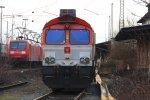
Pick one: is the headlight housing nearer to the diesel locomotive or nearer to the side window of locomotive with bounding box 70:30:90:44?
the diesel locomotive

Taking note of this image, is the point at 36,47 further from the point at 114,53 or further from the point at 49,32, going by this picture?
the point at 49,32

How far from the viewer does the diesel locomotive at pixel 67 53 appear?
62.7 ft

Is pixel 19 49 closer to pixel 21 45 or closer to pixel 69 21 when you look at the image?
pixel 21 45

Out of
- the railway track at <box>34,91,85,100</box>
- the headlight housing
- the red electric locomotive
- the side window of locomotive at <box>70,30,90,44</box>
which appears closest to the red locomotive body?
the red electric locomotive

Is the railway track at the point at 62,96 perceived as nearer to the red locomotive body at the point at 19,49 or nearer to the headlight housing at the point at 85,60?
the headlight housing at the point at 85,60

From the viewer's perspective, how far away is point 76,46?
1936 centimetres

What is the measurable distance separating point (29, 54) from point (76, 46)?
24.0 meters

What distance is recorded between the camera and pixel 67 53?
759 inches

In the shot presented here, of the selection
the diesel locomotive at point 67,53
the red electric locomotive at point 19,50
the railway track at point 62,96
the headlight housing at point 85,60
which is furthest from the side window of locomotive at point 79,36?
the red electric locomotive at point 19,50

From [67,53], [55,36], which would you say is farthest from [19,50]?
[67,53]

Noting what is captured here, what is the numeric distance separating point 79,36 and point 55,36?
1059 mm

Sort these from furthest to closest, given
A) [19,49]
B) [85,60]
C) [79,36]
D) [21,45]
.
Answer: [21,45]
[19,49]
[79,36]
[85,60]

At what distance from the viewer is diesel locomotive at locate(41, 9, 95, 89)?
1911 cm

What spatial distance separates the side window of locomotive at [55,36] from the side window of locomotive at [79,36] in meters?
0.40
